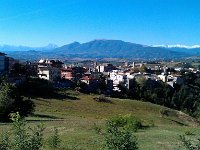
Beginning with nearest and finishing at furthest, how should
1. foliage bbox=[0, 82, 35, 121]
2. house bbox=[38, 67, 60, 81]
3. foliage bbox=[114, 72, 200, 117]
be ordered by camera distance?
foliage bbox=[0, 82, 35, 121] < foliage bbox=[114, 72, 200, 117] < house bbox=[38, 67, 60, 81]

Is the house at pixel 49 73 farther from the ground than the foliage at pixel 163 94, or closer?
farther from the ground

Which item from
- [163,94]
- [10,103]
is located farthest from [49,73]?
[10,103]

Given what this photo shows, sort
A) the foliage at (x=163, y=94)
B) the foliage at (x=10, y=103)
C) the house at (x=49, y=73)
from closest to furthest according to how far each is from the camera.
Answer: the foliage at (x=10, y=103) → the foliage at (x=163, y=94) → the house at (x=49, y=73)

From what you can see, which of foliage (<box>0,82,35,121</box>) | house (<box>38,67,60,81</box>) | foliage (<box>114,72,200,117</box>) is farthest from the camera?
house (<box>38,67,60,81</box>)

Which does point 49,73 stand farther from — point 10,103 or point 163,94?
point 10,103

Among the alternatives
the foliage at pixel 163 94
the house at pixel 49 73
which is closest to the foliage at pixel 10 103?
the foliage at pixel 163 94

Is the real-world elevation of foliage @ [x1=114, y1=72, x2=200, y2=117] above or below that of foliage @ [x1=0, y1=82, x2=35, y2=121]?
below

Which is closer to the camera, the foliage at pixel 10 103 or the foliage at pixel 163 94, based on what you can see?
the foliage at pixel 10 103

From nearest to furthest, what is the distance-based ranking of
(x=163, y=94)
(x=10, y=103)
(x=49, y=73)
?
(x=10, y=103)
(x=49, y=73)
(x=163, y=94)

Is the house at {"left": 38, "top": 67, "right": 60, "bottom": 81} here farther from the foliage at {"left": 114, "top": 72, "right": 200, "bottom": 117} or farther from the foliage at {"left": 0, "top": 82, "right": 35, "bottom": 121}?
the foliage at {"left": 0, "top": 82, "right": 35, "bottom": 121}

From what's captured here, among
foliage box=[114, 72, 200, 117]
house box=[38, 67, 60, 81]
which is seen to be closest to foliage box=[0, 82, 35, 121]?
foliage box=[114, 72, 200, 117]

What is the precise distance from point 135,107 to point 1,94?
172 ft

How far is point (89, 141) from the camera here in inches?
1300

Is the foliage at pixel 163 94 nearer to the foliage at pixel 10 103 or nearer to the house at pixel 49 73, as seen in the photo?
the house at pixel 49 73
